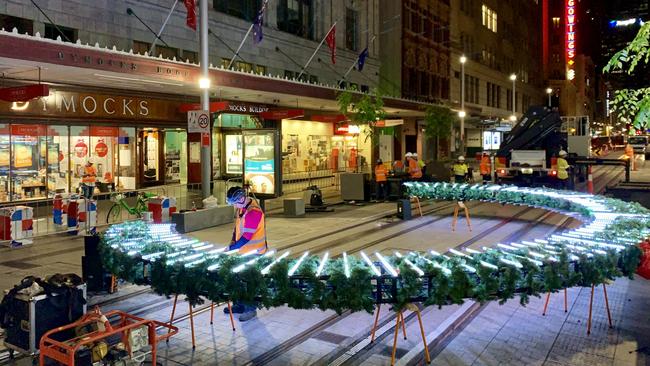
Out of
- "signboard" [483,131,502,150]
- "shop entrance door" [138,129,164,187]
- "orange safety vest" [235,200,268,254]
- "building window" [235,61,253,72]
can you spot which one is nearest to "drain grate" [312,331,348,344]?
"orange safety vest" [235,200,268,254]

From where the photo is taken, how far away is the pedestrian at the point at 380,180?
23.6 m

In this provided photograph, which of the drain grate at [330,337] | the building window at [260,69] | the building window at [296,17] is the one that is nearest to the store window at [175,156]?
the building window at [260,69]

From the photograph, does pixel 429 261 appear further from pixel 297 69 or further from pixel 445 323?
pixel 297 69

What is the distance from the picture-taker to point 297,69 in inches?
1336

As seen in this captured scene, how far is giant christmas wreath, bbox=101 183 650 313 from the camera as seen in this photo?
634cm

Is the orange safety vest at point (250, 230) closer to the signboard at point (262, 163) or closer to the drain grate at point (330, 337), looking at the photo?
the drain grate at point (330, 337)

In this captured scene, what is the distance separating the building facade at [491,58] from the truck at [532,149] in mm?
23078

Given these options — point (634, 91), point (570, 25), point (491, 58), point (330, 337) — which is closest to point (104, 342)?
point (330, 337)

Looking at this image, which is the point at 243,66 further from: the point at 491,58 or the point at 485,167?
the point at 491,58

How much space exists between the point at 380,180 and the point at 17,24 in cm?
1449

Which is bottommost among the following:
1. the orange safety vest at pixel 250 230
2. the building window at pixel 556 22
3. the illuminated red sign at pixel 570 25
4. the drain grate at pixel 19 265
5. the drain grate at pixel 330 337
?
the drain grate at pixel 330 337

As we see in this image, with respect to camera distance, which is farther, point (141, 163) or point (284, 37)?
point (284, 37)

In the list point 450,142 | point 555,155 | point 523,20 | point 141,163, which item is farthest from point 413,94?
point 523,20

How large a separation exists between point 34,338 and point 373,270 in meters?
3.88
